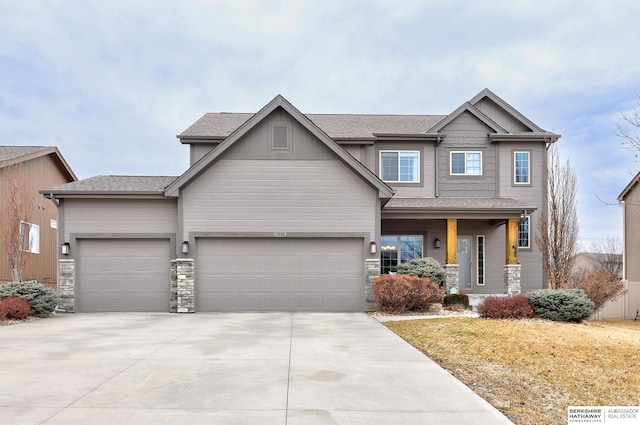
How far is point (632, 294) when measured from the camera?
745 inches

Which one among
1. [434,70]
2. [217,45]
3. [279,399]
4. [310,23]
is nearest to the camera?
[279,399]

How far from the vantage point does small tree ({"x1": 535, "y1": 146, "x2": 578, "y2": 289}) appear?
50.1 feet

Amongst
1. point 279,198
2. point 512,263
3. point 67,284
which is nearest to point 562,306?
point 512,263

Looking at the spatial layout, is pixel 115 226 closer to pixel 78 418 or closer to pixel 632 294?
pixel 78 418

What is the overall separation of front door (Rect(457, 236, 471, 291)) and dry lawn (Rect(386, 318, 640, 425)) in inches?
268

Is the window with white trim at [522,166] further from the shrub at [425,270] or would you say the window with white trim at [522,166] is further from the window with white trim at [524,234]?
the shrub at [425,270]

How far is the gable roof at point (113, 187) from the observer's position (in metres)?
14.3

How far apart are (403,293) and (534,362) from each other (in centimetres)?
610

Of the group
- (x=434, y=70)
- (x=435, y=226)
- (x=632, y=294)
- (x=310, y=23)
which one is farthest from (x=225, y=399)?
(x=434, y=70)

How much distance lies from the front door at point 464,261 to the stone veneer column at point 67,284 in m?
14.4

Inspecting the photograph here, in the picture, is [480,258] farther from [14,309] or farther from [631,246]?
[14,309]

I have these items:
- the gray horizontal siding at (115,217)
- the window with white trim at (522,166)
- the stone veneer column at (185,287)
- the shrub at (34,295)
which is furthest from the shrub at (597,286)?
the shrub at (34,295)

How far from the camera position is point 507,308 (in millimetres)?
12766

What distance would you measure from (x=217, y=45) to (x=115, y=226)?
17.0 meters
